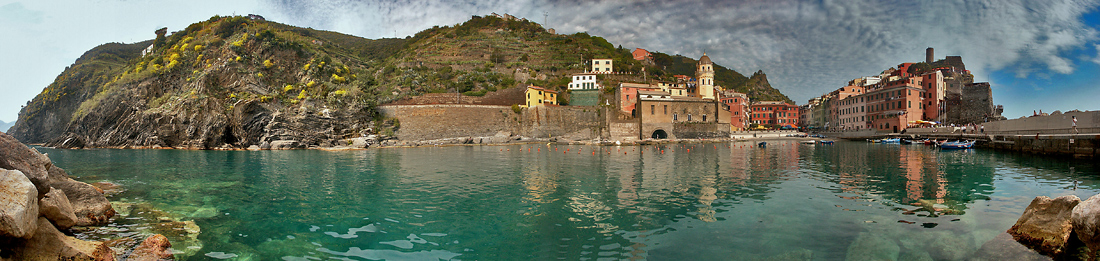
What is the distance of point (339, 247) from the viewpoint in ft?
20.6

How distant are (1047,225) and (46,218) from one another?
13.4 m

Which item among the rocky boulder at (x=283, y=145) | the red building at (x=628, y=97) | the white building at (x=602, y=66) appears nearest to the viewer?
the rocky boulder at (x=283, y=145)

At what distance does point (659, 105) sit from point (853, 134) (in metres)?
23.6

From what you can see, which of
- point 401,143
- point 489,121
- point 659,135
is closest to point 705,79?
point 659,135

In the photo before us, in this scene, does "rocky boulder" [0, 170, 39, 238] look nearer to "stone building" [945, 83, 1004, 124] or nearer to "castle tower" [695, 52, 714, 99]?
"castle tower" [695, 52, 714, 99]

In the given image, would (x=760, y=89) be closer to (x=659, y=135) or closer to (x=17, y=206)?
(x=659, y=135)

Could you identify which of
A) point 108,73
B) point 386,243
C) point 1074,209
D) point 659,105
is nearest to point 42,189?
point 386,243

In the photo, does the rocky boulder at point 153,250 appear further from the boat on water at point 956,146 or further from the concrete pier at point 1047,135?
the boat on water at point 956,146

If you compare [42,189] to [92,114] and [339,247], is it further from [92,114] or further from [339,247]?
[92,114]

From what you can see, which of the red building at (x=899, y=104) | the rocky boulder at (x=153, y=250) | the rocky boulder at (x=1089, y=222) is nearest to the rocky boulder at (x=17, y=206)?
the rocky boulder at (x=153, y=250)

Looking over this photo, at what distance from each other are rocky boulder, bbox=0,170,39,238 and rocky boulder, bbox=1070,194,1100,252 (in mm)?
11279

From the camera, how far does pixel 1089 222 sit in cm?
479

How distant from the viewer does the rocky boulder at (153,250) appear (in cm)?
537

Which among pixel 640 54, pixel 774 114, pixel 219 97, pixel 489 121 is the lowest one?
pixel 489 121
